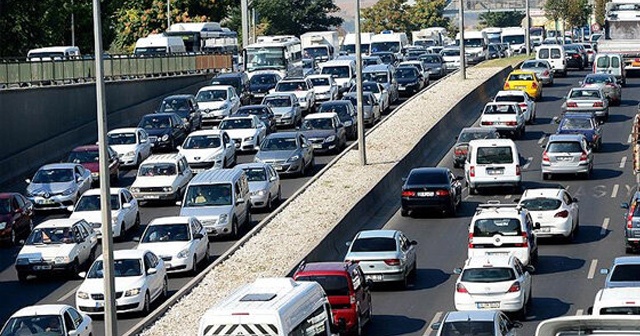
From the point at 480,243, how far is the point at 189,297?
7584mm

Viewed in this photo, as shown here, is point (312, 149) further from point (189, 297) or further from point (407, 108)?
point (189, 297)

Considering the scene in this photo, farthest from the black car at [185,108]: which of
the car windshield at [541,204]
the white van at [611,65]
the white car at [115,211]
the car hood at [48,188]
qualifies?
the car windshield at [541,204]

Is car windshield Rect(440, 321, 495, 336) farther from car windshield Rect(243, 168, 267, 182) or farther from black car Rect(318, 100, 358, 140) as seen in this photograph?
black car Rect(318, 100, 358, 140)

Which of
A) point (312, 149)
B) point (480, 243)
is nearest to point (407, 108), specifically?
point (312, 149)

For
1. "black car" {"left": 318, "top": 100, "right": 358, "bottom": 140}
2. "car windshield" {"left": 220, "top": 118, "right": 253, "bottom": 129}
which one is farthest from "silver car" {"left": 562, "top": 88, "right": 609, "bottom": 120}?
"car windshield" {"left": 220, "top": 118, "right": 253, "bottom": 129}

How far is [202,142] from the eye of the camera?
5219 cm

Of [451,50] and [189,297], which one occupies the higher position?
[451,50]

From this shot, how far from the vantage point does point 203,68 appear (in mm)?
81812

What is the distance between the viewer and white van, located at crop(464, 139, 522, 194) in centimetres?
4562

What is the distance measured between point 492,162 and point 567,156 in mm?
3365

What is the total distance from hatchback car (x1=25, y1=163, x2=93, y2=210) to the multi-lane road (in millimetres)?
10413

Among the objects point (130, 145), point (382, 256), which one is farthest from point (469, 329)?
point (130, 145)

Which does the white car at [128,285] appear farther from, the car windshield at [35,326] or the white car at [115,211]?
the white car at [115,211]

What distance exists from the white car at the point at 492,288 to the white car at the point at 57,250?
1143 cm
